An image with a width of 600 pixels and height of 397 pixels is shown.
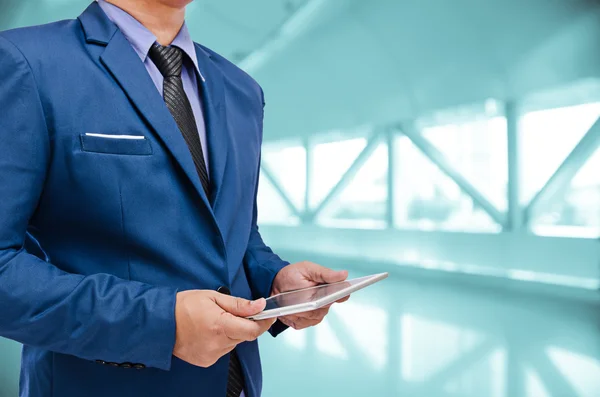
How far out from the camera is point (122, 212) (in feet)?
3.76

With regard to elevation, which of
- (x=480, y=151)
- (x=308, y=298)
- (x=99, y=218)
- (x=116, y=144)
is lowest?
(x=308, y=298)

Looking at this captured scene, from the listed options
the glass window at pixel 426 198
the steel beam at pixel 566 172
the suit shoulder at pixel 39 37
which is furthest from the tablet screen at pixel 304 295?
the glass window at pixel 426 198

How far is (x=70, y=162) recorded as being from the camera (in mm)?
1105

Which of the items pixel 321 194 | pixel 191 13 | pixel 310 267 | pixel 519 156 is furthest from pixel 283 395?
pixel 321 194

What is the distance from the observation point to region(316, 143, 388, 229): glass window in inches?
469

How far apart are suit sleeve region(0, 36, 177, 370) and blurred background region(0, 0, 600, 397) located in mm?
3218

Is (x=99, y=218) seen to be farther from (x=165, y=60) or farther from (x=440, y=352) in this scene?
(x=440, y=352)

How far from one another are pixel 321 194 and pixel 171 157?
12.7 meters

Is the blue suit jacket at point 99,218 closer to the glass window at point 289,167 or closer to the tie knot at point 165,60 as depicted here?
the tie knot at point 165,60

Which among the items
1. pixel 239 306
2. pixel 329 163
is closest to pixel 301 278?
Result: pixel 239 306

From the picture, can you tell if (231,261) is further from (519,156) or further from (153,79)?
(519,156)

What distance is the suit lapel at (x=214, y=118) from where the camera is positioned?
4.30 ft

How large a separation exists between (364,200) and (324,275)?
11.0 metres

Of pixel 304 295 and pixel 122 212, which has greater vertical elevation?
pixel 122 212
